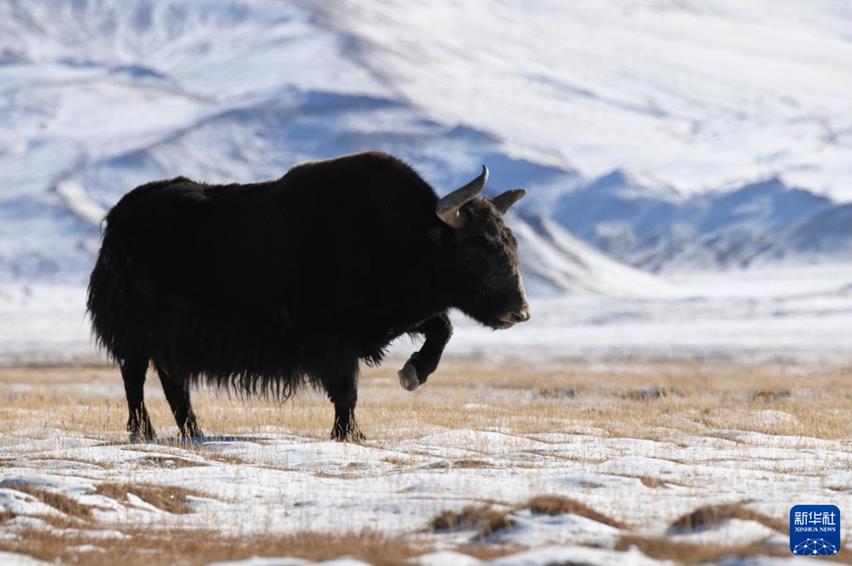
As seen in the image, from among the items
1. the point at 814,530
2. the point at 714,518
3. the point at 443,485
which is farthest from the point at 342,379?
the point at 814,530

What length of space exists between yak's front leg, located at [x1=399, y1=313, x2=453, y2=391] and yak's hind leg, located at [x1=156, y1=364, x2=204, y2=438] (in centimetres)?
218

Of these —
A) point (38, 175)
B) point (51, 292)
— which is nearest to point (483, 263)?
point (51, 292)

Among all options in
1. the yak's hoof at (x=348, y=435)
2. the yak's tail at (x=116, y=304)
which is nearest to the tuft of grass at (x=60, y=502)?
the yak's hoof at (x=348, y=435)

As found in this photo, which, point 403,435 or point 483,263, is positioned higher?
point 483,263

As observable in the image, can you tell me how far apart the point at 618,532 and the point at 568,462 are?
11.2ft

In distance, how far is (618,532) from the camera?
28.7 ft

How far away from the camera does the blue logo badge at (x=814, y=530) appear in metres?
8.23

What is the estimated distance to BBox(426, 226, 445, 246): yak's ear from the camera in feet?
44.5

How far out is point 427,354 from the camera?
1393 centimetres

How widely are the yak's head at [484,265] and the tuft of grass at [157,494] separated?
13.2ft

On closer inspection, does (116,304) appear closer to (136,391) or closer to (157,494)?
(136,391)

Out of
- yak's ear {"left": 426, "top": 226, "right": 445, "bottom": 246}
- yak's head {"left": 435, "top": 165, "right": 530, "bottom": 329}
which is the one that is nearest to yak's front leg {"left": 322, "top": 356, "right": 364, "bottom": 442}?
yak's head {"left": 435, "top": 165, "right": 530, "bottom": 329}

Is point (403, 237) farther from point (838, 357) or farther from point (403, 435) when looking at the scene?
point (838, 357)

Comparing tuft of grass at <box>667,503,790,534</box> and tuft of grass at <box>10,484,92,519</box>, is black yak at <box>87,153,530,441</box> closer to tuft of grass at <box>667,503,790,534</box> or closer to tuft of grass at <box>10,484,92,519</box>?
tuft of grass at <box>10,484,92,519</box>
